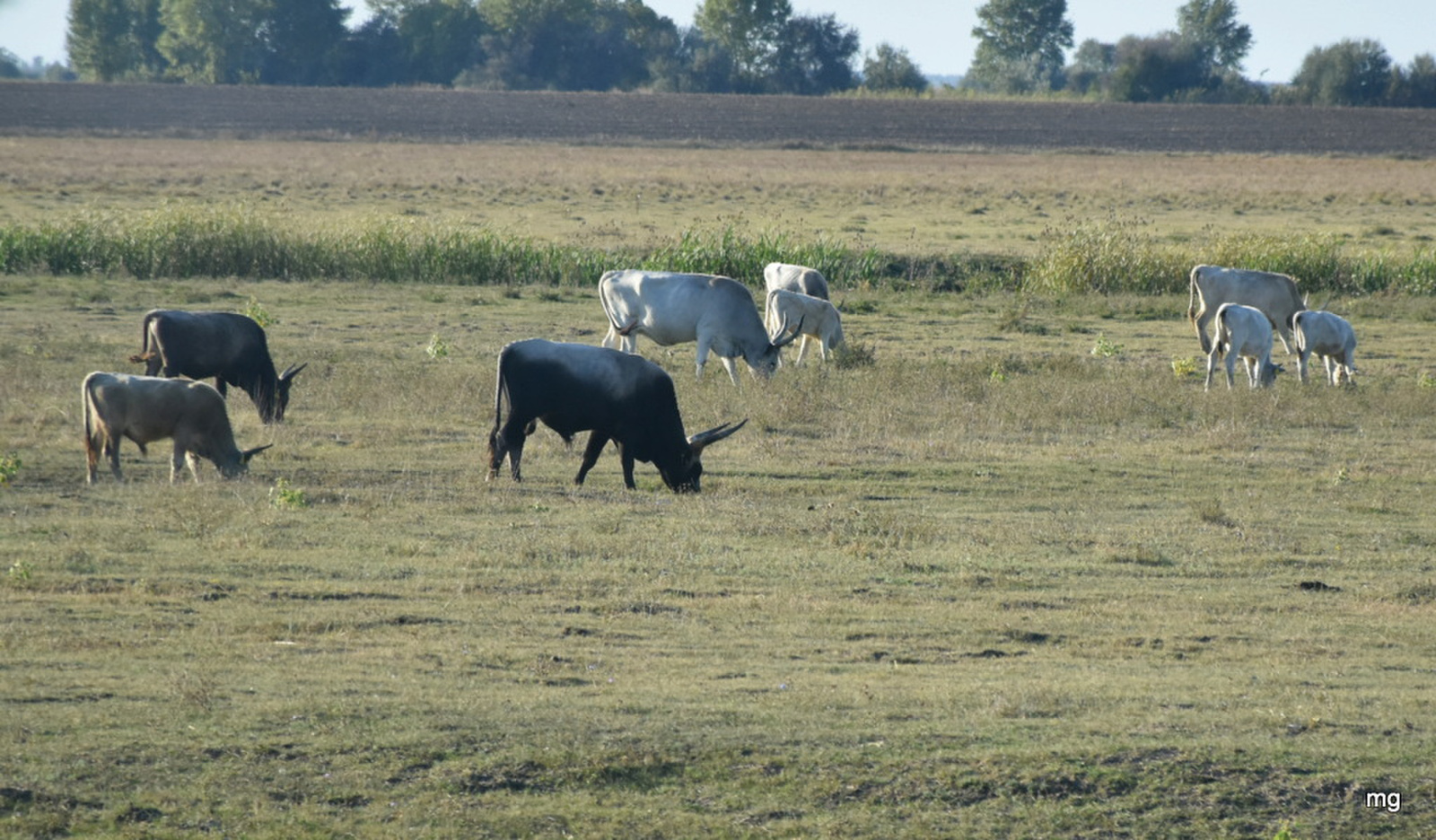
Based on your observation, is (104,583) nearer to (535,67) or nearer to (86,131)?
(86,131)

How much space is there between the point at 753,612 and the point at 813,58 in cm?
10846

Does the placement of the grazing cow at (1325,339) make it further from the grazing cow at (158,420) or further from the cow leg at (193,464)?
the cow leg at (193,464)

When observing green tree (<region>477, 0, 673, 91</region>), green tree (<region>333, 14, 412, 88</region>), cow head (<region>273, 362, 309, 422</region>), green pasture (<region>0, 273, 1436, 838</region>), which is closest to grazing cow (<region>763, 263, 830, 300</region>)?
green pasture (<region>0, 273, 1436, 838</region>)

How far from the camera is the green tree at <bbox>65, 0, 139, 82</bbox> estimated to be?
67.5 meters

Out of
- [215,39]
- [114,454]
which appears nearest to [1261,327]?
[114,454]

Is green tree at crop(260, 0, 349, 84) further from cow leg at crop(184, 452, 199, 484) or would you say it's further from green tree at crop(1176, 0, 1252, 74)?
cow leg at crop(184, 452, 199, 484)

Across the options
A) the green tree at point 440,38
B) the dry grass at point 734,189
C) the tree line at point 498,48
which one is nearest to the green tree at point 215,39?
the tree line at point 498,48

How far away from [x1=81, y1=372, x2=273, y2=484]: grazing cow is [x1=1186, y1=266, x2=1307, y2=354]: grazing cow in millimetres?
12917

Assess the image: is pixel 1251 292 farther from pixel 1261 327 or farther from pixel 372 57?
pixel 372 57

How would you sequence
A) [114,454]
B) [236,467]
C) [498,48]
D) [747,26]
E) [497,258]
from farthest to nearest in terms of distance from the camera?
1. [747,26]
2. [498,48]
3. [497,258]
4. [236,467]
5. [114,454]

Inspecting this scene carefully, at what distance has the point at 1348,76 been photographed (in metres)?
101

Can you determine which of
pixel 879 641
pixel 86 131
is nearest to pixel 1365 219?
pixel 879 641

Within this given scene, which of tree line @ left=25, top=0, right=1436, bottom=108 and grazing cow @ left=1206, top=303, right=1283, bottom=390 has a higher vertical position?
tree line @ left=25, top=0, right=1436, bottom=108

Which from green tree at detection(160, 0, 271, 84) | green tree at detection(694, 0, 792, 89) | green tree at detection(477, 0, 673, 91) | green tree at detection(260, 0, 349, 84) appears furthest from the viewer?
green tree at detection(694, 0, 792, 89)
